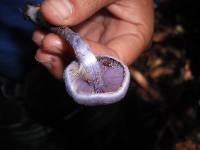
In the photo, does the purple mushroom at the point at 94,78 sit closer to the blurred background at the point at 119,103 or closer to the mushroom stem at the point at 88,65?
the mushroom stem at the point at 88,65

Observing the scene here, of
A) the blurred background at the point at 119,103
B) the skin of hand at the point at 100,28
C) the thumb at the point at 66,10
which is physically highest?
the thumb at the point at 66,10

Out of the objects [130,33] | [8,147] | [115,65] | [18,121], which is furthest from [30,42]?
[115,65]

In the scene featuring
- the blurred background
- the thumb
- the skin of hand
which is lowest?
the blurred background

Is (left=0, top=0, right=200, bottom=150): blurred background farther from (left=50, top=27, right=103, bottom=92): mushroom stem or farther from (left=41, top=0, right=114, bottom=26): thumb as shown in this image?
(left=50, top=27, right=103, bottom=92): mushroom stem

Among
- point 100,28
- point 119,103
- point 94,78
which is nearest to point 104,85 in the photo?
point 94,78

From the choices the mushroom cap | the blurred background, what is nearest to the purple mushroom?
the mushroom cap

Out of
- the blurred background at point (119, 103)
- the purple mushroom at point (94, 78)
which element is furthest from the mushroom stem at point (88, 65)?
the blurred background at point (119, 103)
